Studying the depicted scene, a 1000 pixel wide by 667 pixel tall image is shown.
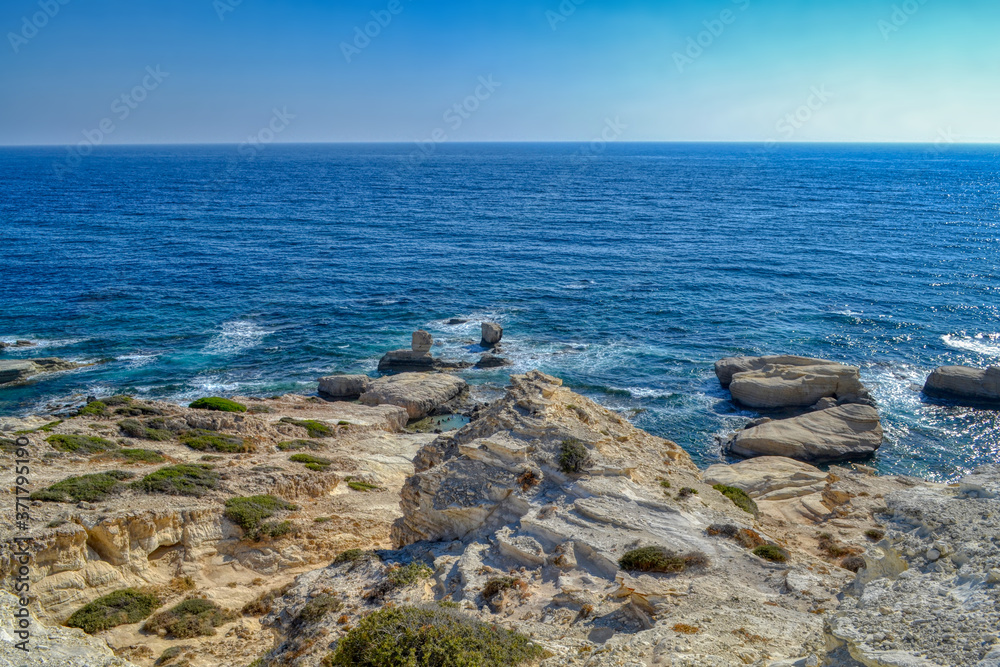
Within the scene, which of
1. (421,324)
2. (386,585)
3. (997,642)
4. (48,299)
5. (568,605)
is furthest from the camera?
(48,299)

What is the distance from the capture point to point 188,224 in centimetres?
10962

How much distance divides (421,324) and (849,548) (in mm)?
44889

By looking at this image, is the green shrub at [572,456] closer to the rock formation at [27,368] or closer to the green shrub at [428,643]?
the green shrub at [428,643]

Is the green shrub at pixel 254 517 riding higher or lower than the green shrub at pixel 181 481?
lower

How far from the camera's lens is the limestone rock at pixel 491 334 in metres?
55.6

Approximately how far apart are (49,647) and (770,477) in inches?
1206

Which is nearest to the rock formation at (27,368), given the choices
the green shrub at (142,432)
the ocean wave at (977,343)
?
the green shrub at (142,432)

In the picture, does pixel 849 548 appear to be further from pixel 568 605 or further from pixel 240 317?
pixel 240 317

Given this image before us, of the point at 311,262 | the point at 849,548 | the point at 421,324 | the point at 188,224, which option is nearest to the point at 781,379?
the point at 849,548

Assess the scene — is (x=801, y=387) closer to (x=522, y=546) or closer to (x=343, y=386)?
(x=522, y=546)

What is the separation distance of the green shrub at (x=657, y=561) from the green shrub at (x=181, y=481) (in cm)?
1627

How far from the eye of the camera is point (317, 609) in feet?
59.7

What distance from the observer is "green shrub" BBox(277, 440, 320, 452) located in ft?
108

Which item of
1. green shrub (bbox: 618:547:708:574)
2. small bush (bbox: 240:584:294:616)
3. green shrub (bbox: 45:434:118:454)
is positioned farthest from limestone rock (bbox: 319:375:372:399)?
green shrub (bbox: 618:547:708:574)
